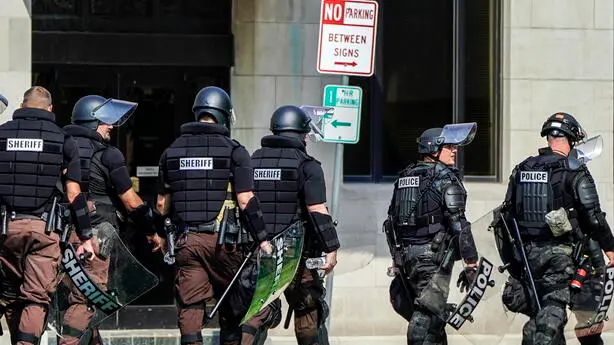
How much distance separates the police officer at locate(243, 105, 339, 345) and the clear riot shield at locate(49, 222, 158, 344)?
3.11ft

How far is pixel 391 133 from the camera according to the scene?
14.0 meters

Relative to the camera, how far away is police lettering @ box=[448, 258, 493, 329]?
10734 millimetres

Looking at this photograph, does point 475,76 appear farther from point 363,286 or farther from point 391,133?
point 363,286

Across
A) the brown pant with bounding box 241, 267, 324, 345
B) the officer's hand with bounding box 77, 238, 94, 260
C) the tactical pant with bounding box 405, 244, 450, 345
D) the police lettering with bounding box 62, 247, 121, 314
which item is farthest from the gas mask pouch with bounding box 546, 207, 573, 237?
the officer's hand with bounding box 77, 238, 94, 260

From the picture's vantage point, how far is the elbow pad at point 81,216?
9984mm

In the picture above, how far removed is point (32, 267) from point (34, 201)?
462 mm

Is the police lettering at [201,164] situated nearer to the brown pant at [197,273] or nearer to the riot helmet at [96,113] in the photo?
the brown pant at [197,273]

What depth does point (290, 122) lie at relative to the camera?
35.0 ft

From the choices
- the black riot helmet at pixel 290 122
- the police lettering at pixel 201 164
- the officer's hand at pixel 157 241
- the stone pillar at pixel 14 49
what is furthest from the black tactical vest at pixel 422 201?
the stone pillar at pixel 14 49

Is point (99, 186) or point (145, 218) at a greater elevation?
point (99, 186)

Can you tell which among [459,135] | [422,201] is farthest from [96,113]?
[459,135]

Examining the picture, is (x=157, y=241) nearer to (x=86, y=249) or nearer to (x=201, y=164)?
(x=86, y=249)

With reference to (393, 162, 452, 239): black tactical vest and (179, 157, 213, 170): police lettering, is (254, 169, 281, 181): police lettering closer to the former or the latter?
(179, 157, 213, 170): police lettering

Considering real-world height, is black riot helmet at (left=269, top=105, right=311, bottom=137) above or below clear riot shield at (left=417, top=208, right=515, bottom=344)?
above
